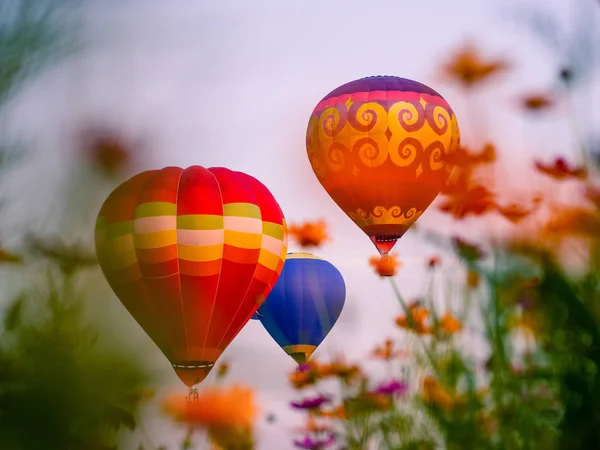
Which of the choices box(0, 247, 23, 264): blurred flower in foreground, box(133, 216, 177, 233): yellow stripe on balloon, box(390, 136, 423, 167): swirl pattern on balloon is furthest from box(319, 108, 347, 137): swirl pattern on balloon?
box(0, 247, 23, 264): blurred flower in foreground

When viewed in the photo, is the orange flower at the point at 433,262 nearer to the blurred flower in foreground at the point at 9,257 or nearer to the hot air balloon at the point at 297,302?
the blurred flower in foreground at the point at 9,257

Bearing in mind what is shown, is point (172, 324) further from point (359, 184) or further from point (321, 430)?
point (321, 430)

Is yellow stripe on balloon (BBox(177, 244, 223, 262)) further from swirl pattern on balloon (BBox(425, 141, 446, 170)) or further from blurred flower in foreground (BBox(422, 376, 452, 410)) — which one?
blurred flower in foreground (BBox(422, 376, 452, 410))

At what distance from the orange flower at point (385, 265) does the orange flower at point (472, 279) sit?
83cm

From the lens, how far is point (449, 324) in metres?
2.88

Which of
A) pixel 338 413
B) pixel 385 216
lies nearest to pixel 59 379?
pixel 338 413

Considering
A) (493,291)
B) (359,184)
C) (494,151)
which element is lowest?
(493,291)

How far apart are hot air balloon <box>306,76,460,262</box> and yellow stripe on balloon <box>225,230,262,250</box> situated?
3.16m

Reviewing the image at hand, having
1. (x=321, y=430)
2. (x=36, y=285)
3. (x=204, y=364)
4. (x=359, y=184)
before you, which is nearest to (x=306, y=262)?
(x=359, y=184)

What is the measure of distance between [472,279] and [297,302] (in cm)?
1813

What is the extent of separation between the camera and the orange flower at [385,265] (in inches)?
147

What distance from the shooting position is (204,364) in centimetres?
1638

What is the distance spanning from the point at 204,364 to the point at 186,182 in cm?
273

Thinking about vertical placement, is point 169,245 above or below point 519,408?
above
